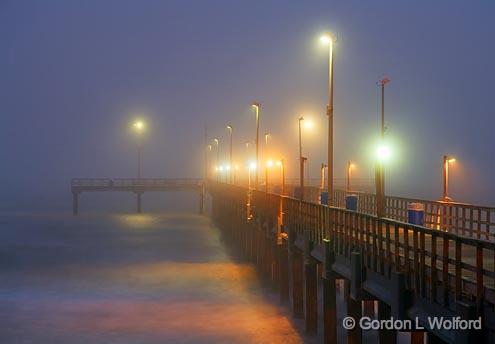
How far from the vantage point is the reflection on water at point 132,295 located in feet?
72.0

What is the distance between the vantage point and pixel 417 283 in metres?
11.7

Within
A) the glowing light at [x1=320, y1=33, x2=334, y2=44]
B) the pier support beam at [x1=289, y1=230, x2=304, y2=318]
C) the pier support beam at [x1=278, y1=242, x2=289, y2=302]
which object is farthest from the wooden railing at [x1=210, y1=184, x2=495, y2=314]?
the glowing light at [x1=320, y1=33, x2=334, y2=44]

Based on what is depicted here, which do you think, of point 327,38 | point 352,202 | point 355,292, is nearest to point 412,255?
point 355,292

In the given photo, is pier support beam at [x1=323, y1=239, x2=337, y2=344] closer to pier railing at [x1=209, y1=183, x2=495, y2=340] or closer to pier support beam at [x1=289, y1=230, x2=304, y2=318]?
pier railing at [x1=209, y1=183, x2=495, y2=340]

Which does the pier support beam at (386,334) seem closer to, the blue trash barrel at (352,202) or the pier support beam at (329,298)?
the pier support beam at (329,298)

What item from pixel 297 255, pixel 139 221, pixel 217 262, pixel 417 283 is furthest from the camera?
pixel 139 221

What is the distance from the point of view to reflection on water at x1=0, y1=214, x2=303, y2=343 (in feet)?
72.0

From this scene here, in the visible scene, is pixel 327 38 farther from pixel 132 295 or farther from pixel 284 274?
pixel 132 295

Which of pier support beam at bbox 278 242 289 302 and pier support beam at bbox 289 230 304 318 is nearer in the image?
pier support beam at bbox 289 230 304 318

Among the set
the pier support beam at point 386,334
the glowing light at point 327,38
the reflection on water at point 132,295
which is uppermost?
the glowing light at point 327,38

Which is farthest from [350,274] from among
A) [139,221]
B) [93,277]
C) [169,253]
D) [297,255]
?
[139,221]

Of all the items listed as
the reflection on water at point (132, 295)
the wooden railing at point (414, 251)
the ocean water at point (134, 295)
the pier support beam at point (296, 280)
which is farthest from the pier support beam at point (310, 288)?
the pier support beam at point (296, 280)

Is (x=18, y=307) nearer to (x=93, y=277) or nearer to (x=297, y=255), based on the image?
(x=93, y=277)

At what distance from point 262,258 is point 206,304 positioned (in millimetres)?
7298
